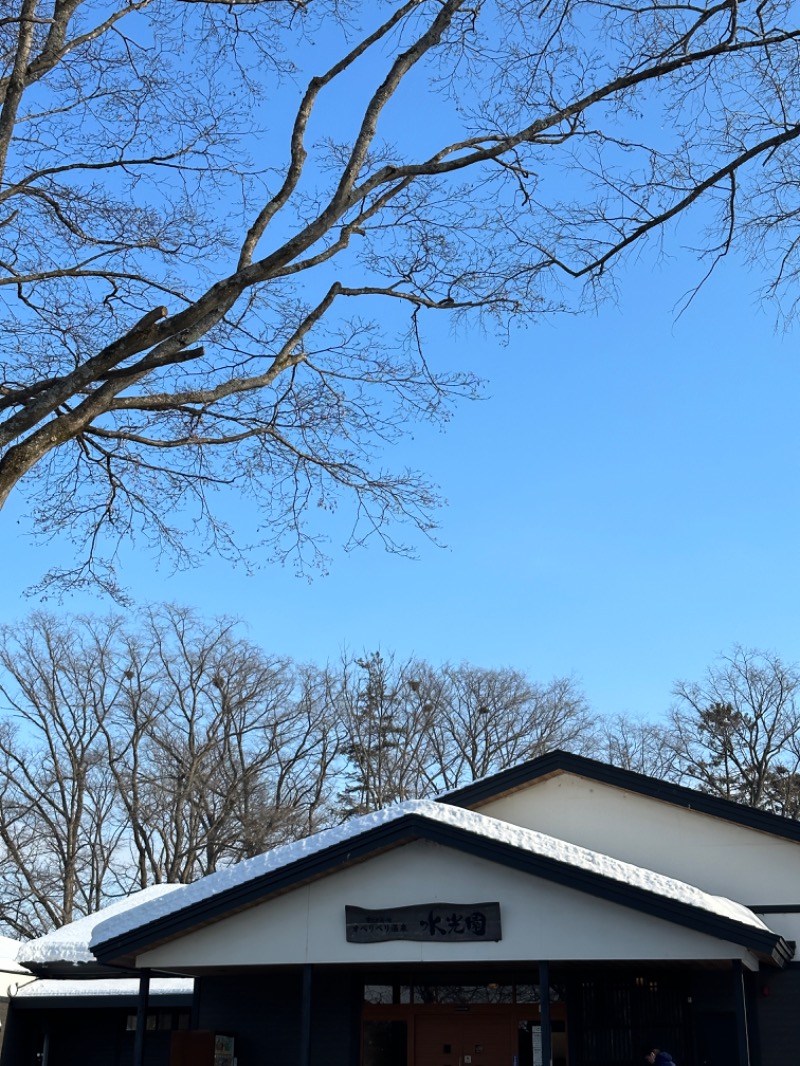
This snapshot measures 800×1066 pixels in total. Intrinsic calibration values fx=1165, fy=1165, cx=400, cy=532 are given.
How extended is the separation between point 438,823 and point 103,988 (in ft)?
36.8

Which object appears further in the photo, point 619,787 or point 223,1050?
point 619,787

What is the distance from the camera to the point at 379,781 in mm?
45875

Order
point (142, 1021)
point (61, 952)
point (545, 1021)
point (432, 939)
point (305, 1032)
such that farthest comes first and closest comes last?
1. point (61, 952)
2. point (142, 1021)
3. point (432, 939)
4. point (305, 1032)
5. point (545, 1021)

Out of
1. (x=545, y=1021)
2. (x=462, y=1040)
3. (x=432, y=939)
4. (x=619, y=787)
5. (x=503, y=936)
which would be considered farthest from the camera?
(x=619, y=787)

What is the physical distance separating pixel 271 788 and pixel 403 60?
3838 centimetres

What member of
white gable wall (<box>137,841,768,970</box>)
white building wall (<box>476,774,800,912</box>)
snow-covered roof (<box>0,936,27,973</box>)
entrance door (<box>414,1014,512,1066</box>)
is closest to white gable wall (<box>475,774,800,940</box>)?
white building wall (<box>476,774,800,912</box>)

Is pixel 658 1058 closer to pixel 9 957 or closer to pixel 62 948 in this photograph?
pixel 62 948

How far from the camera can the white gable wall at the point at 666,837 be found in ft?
53.4

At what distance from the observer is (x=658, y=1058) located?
1395 cm

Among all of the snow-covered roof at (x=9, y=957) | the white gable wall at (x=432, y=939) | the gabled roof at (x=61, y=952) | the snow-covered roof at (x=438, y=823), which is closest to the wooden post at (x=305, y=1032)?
the white gable wall at (x=432, y=939)

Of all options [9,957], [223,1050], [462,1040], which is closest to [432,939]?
[462,1040]

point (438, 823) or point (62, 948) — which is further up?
point (438, 823)

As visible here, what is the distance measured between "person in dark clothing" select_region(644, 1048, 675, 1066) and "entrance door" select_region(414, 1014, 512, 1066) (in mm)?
2568

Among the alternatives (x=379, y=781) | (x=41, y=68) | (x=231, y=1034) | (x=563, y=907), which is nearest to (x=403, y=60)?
(x=41, y=68)
